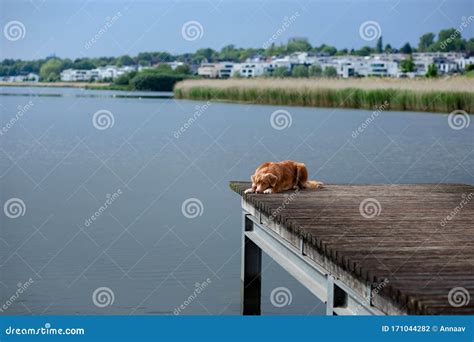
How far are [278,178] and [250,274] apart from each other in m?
0.93

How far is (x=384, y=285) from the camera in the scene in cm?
395

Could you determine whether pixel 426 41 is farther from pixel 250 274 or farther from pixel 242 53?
pixel 250 274

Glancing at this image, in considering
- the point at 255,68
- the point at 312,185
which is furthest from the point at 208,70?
the point at 312,185

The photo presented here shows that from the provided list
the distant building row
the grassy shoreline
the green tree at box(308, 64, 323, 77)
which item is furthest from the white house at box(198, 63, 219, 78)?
the grassy shoreline

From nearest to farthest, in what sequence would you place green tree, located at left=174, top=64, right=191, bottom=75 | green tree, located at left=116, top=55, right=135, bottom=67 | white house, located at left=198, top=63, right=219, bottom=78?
white house, located at left=198, top=63, right=219, bottom=78 → green tree, located at left=174, top=64, right=191, bottom=75 → green tree, located at left=116, top=55, right=135, bottom=67

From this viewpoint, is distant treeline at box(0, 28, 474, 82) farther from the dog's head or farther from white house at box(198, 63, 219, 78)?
the dog's head

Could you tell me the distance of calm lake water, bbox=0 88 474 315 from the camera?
25.0 feet

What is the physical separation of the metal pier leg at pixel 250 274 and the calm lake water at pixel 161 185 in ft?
0.30

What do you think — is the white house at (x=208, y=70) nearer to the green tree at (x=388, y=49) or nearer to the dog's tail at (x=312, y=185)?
the green tree at (x=388, y=49)

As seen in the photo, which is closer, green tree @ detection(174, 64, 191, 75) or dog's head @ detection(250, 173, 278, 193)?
dog's head @ detection(250, 173, 278, 193)

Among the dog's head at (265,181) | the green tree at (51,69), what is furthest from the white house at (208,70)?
the dog's head at (265,181)

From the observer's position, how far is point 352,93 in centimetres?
2322

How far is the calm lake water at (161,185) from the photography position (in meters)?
7.63

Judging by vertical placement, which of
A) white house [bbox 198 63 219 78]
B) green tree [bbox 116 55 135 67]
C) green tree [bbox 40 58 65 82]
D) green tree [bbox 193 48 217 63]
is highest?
green tree [bbox 193 48 217 63]
